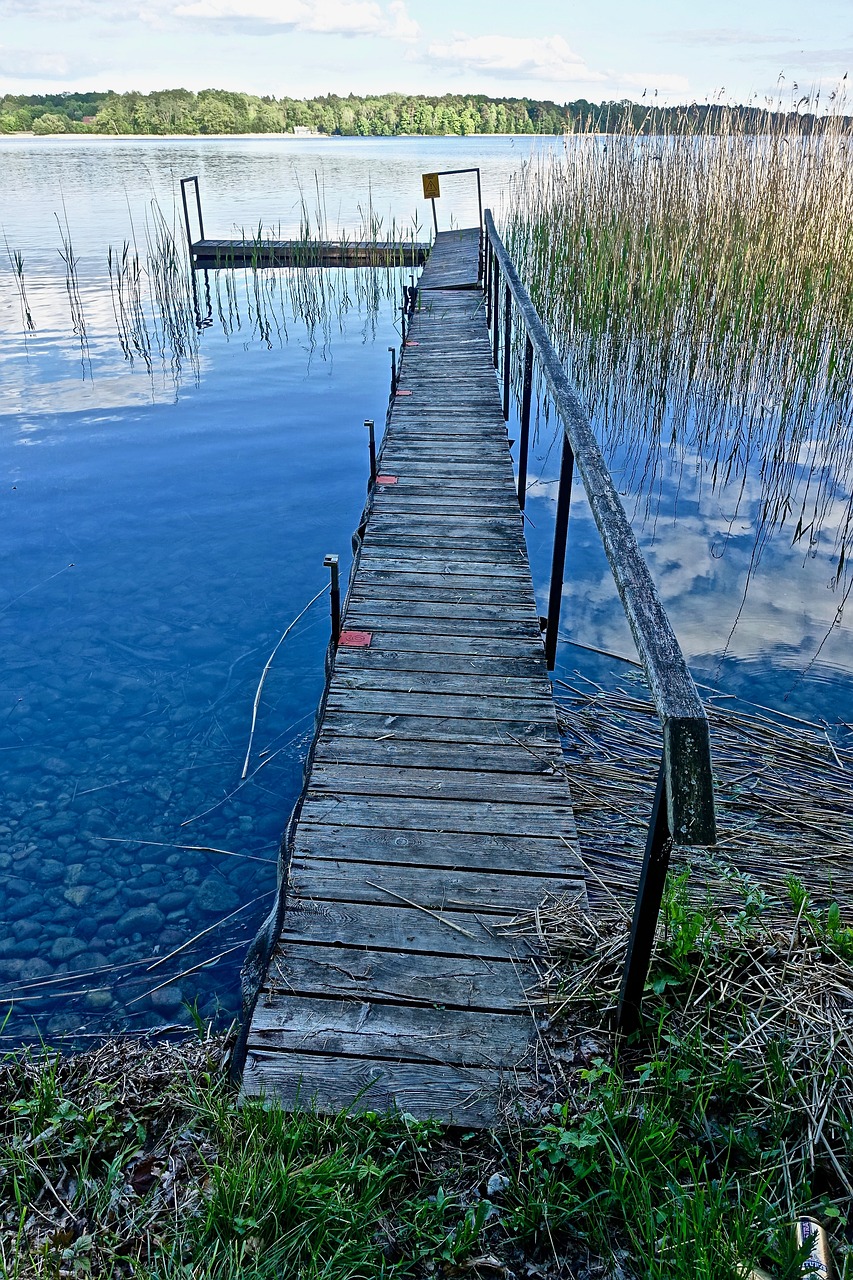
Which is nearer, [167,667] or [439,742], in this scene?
[439,742]

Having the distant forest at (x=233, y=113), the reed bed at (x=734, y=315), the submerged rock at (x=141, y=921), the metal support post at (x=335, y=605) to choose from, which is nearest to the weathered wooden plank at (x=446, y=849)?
the submerged rock at (x=141, y=921)

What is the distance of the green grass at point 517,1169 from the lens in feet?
4.78

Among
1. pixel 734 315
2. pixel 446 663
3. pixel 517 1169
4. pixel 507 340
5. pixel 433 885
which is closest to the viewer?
pixel 517 1169

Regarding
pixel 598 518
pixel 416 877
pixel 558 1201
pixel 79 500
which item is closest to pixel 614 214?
pixel 79 500

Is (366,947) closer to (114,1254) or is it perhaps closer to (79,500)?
(114,1254)

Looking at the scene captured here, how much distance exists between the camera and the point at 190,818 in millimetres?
3686

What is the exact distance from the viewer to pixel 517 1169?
1.60 m

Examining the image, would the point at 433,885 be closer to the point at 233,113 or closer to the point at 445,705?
the point at 445,705

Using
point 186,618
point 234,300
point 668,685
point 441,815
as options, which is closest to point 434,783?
point 441,815

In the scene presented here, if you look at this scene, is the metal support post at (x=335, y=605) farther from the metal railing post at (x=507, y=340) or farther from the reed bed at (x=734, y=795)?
the metal railing post at (x=507, y=340)

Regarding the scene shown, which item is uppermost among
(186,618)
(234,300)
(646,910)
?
(646,910)

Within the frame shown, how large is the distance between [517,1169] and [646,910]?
536 mm

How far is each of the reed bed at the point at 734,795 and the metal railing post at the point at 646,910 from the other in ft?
1.52

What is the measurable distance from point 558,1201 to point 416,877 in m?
0.93
